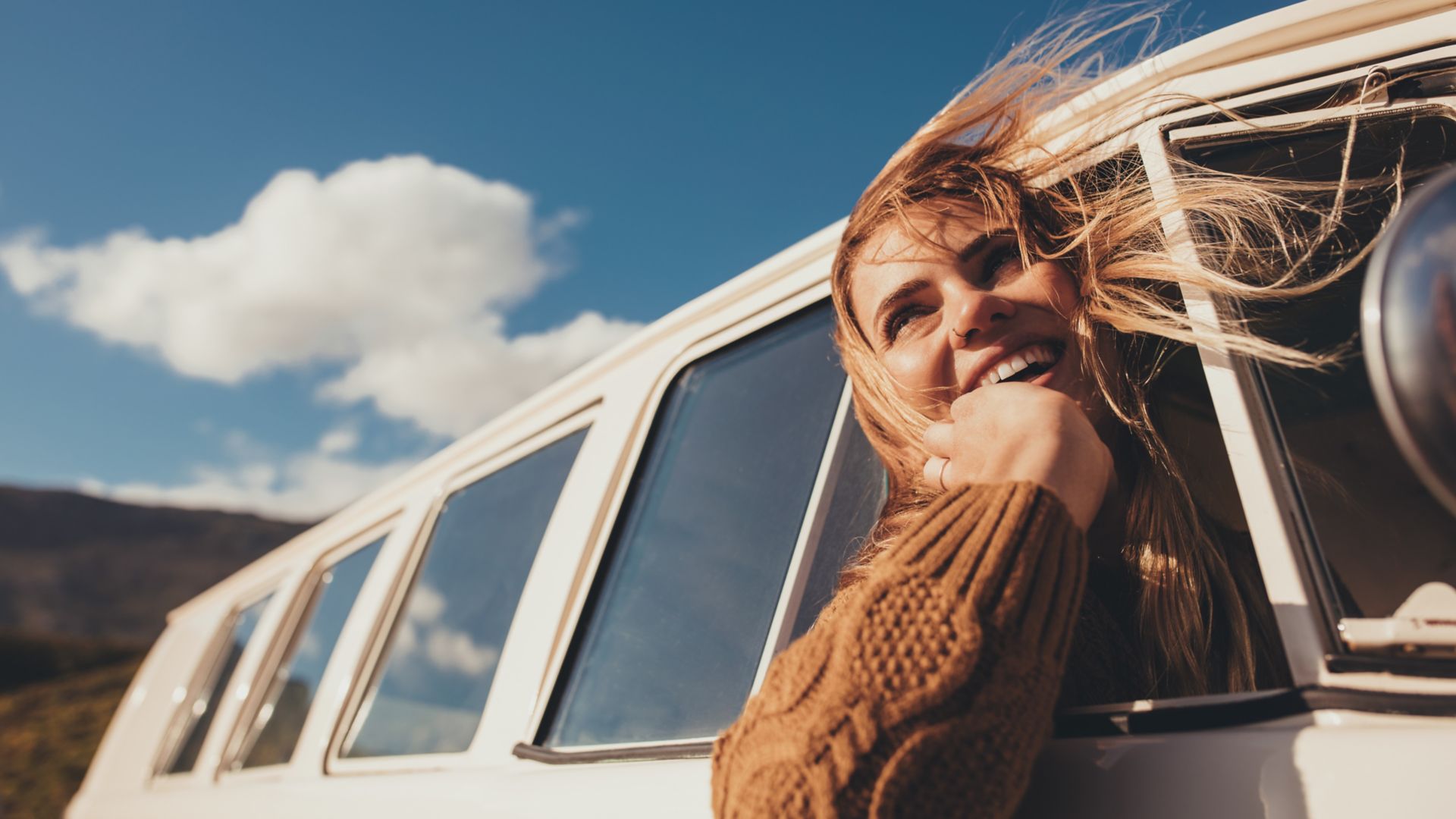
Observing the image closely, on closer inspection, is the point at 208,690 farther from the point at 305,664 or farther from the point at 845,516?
the point at 845,516

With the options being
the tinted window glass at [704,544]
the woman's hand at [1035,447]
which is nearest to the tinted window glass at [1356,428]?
the woman's hand at [1035,447]

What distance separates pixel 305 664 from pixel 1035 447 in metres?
3.66

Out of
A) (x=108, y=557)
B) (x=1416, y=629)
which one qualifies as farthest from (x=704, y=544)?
(x=108, y=557)

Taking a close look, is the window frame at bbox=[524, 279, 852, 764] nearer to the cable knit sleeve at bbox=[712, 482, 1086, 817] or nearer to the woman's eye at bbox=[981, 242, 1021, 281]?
the woman's eye at bbox=[981, 242, 1021, 281]

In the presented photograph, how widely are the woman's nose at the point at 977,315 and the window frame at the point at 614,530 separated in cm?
32

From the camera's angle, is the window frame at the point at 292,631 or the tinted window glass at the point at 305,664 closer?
the window frame at the point at 292,631

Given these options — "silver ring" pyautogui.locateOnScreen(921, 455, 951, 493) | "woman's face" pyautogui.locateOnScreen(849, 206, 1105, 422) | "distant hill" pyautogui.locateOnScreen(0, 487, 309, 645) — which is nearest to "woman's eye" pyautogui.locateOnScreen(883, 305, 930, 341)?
"woman's face" pyautogui.locateOnScreen(849, 206, 1105, 422)

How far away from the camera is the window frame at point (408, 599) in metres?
2.17

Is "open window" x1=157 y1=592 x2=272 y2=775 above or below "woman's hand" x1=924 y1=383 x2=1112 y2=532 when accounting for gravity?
below

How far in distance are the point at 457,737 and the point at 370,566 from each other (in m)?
1.46

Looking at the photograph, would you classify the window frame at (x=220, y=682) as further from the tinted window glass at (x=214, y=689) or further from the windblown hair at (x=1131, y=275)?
the windblown hair at (x=1131, y=275)

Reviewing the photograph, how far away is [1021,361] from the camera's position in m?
1.39

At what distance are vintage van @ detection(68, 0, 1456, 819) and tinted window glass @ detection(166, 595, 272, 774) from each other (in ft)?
3.77

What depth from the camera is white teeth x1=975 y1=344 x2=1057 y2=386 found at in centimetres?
139
